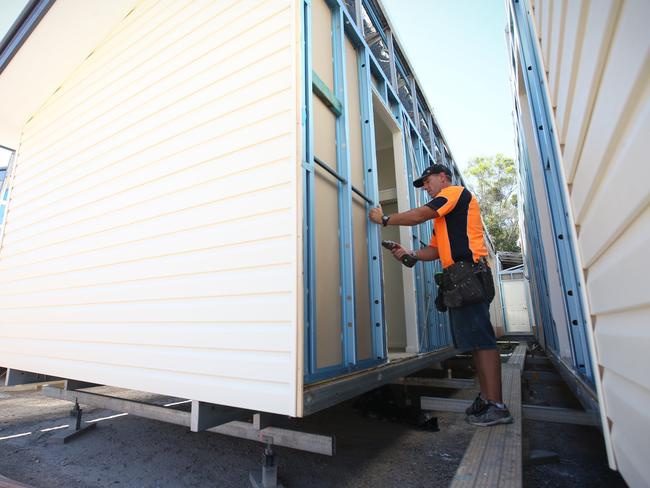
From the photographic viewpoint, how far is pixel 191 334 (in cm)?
211

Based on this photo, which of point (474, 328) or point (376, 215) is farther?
point (376, 215)

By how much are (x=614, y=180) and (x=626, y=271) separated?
0.24 m

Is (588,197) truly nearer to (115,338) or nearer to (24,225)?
(115,338)

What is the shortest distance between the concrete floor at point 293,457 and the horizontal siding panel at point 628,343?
1.37 metres

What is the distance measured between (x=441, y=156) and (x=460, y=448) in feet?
16.3

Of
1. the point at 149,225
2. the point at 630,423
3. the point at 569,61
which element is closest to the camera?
the point at 630,423

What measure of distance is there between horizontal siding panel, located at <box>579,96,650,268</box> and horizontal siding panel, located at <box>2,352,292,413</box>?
4.45ft

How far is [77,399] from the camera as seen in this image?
2.90 meters

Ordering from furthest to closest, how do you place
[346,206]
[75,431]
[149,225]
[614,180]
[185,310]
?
[75,431]
[149,225]
[346,206]
[185,310]
[614,180]

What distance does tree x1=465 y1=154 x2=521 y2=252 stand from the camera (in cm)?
2397

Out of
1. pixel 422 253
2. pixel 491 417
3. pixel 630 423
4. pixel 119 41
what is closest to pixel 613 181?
pixel 630 423

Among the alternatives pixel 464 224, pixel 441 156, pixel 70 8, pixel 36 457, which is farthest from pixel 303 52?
pixel 441 156

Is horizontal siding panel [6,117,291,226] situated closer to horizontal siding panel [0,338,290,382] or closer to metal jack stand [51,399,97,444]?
horizontal siding panel [0,338,290,382]

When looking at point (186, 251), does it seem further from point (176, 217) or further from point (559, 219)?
point (559, 219)
